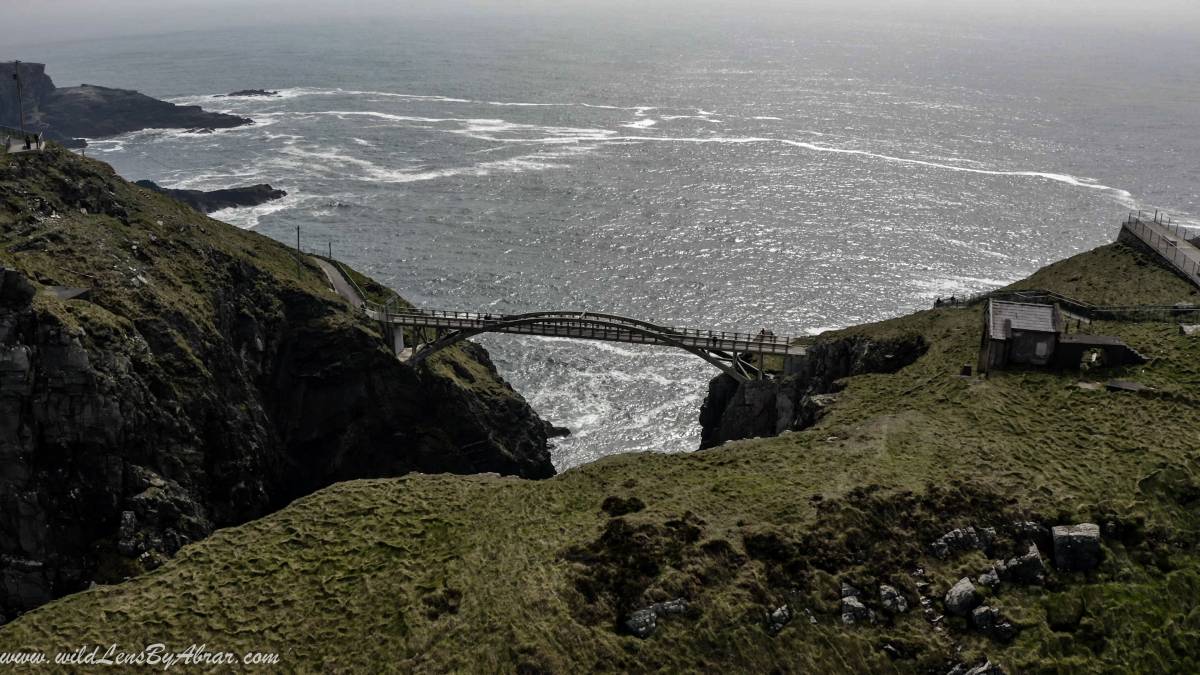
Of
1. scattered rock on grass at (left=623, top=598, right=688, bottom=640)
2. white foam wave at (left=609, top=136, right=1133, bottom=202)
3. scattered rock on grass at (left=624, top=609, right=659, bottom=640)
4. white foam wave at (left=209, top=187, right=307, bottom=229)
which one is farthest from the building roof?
white foam wave at (left=209, top=187, right=307, bottom=229)

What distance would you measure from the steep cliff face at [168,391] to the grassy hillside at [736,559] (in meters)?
15.4

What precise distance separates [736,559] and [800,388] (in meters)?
35.3

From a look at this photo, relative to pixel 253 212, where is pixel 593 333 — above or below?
below

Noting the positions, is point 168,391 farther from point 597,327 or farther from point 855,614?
point 855,614

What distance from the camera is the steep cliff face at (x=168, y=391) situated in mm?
51250

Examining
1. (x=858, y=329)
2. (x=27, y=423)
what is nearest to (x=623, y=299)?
(x=858, y=329)

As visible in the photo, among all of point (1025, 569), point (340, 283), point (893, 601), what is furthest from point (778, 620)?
point (340, 283)

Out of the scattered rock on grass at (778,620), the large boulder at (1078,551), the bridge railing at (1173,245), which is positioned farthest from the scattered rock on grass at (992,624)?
the bridge railing at (1173,245)

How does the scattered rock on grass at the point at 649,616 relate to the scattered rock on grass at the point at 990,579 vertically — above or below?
below

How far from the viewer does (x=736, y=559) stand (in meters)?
35.5

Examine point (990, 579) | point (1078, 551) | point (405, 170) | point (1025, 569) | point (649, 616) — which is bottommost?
point (649, 616)

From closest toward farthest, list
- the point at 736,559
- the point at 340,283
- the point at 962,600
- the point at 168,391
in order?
the point at 962,600 → the point at 736,559 → the point at 168,391 → the point at 340,283

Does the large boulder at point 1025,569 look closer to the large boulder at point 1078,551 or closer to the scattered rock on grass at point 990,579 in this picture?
the scattered rock on grass at point 990,579

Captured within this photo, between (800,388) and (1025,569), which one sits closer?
(1025,569)
